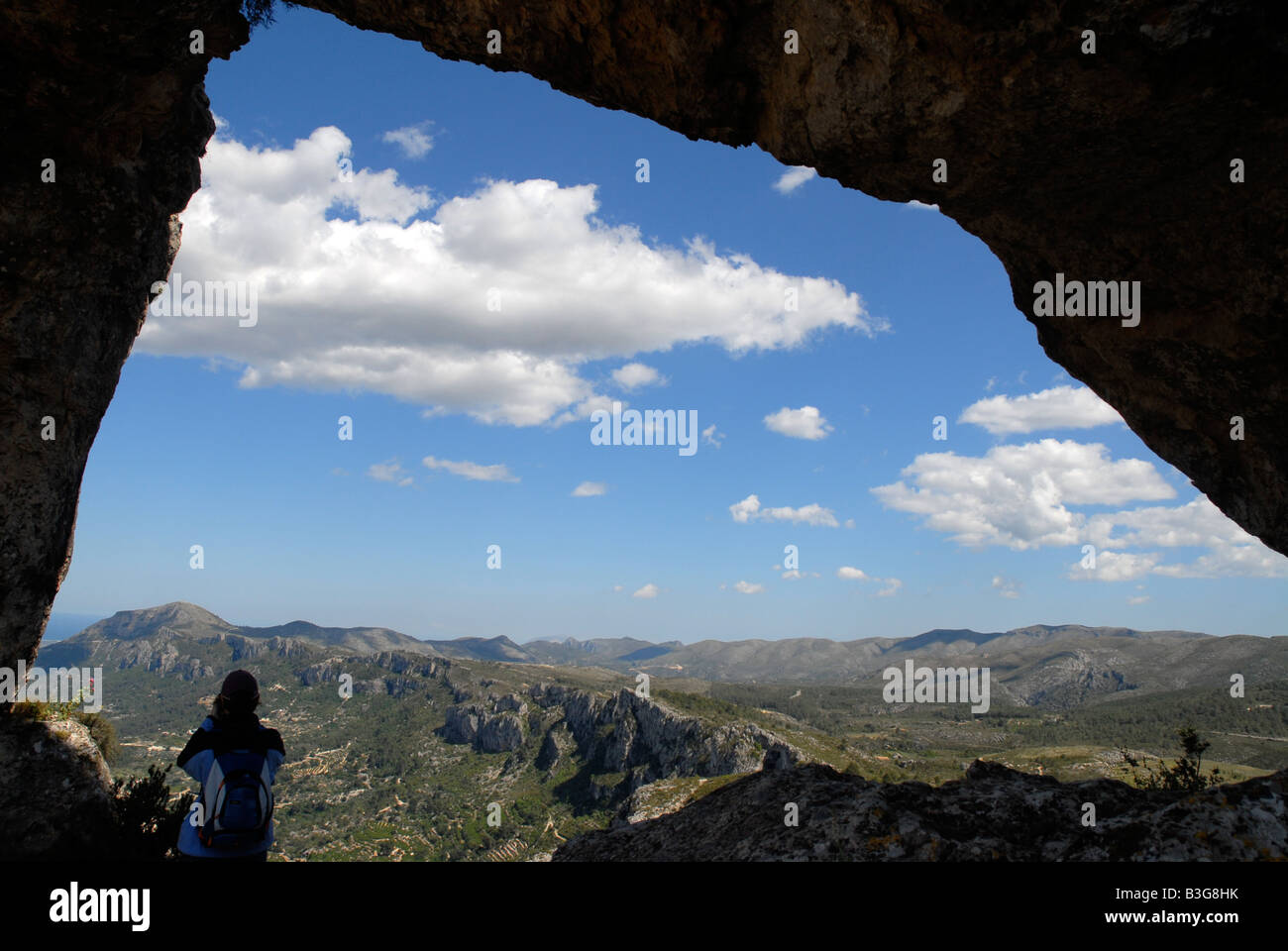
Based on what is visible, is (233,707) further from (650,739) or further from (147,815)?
(650,739)

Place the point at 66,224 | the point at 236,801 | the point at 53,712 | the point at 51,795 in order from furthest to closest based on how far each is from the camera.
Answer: the point at 53,712
the point at 66,224
the point at 51,795
the point at 236,801

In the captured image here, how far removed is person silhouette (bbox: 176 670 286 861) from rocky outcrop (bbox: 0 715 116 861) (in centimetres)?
719

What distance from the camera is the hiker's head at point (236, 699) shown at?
6570 mm

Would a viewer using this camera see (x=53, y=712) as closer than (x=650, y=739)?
Yes

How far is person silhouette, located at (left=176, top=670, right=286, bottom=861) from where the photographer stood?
629 centimetres

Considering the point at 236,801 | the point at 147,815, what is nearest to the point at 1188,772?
the point at 236,801

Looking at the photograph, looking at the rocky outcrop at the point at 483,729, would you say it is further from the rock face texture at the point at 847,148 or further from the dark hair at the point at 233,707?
the dark hair at the point at 233,707

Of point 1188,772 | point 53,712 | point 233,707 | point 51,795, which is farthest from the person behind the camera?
point 53,712

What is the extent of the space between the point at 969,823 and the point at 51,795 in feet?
47.6

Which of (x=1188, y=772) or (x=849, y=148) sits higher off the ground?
(x=849, y=148)

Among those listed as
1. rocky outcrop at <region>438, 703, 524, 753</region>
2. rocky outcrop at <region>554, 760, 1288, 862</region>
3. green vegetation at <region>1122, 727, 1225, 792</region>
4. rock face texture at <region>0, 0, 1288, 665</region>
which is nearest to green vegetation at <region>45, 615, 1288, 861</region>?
rocky outcrop at <region>438, 703, 524, 753</region>

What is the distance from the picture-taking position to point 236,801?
6359mm
